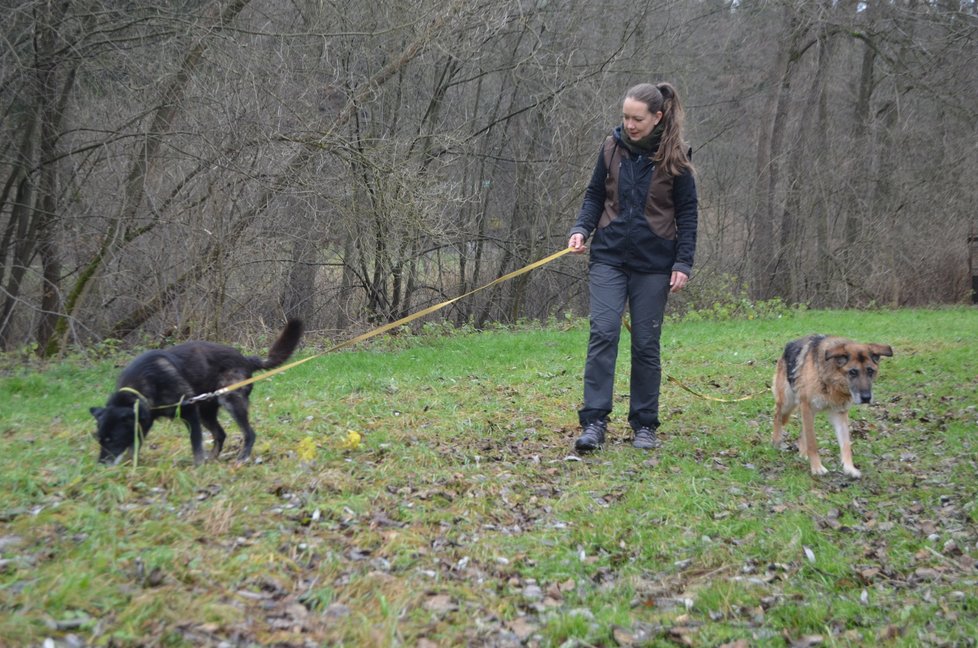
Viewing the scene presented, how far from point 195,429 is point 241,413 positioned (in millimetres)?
325

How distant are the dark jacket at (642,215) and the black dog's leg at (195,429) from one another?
3.01 meters

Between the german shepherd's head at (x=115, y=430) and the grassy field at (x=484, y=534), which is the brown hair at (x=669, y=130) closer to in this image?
the grassy field at (x=484, y=534)

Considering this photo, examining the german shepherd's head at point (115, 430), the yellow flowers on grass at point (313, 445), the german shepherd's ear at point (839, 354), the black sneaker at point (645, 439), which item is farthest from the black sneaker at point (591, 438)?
the german shepherd's head at point (115, 430)

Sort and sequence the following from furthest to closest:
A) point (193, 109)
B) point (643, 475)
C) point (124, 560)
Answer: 1. point (193, 109)
2. point (643, 475)
3. point (124, 560)

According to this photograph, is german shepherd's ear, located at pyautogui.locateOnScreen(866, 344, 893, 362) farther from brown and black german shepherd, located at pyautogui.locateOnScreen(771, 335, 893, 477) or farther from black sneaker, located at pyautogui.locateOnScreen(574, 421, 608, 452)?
black sneaker, located at pyautogui.locateOnScreen(574, 421, 608, 452)

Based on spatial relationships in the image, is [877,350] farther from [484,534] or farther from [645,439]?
[484,534]

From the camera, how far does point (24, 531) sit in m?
4.07

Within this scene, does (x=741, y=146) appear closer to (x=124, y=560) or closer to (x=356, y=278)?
(x=356, y=278)

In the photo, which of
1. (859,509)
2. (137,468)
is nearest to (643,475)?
(859,509)

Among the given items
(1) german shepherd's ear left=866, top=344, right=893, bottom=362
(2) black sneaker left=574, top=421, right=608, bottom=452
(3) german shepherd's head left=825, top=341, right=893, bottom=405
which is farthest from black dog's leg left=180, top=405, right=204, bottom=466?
(1) german shepherd's ear left=866, top=344, right=893, bottom=362

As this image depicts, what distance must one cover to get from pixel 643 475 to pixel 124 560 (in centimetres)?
355

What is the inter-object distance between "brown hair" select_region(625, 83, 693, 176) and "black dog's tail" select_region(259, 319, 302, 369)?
2931mm

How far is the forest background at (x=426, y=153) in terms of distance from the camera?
12.7 meters

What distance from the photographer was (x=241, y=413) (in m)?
5.92
